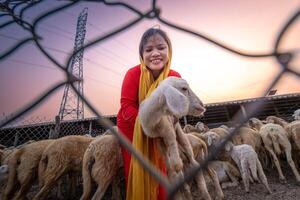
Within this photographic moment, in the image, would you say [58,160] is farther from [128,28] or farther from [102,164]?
[128,28]

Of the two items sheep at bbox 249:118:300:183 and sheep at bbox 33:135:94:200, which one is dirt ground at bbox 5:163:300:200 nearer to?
sheep at bbox 249:118:300:183

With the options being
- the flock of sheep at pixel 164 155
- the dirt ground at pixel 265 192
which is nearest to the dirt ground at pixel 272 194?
the dirt ground at pixel 265 192

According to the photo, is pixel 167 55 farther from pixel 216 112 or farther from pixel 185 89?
pixel 216 112

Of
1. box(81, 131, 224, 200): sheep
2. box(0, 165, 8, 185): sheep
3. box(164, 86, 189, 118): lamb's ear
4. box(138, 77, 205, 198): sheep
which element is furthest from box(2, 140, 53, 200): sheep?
box(164, 86, 189, 118): lamb's ear

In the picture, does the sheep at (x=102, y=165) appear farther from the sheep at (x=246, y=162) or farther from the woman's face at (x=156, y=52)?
the sheep at (x=246, y=162)

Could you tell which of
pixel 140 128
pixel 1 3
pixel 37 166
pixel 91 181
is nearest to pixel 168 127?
pixel 140 128

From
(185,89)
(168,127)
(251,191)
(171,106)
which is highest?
(185,89)

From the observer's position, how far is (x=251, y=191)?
16.1 ft

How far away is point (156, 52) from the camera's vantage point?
93.4 inches

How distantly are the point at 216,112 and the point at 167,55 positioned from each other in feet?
44.7

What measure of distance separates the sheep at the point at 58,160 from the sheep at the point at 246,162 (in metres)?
2.96

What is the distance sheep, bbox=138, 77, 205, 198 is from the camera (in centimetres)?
177

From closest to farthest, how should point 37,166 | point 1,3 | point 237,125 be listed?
1. point 237,125
2. point 1,3
3. point 37,166

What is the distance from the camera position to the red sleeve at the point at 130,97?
2393 millimetres
